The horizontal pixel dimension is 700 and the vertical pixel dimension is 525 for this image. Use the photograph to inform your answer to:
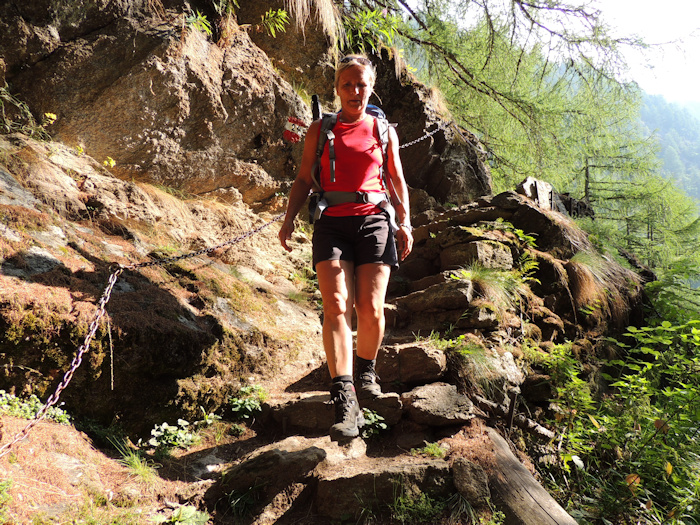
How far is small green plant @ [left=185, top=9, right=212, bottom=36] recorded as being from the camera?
18.6 feet

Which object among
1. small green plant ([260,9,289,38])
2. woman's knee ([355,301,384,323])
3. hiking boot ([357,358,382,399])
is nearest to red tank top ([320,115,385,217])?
woman's knee ([355,301,384,323])

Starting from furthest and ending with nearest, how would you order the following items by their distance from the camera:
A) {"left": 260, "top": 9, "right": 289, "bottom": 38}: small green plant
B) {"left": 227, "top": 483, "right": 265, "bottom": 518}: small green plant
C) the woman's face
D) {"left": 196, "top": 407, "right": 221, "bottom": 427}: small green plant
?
{"left": 260, "top": 9, "right": 289, "bottom": 38}: small green plant, {"left": 196, "top": 407, "right": 221, "bottom": 427}: small green plant, the woman's face, {"left": 227, "top": 483, "right": 265, "bottom": 518}: small green plant

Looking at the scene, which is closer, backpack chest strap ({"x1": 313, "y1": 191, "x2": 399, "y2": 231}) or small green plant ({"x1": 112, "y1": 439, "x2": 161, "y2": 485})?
small green plant ({"x1": 112, "y1": 439, "x2": 161, "y2": 485})

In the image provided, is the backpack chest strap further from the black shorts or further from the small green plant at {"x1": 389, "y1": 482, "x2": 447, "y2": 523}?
the small green plant at {"x1": 389, "y1": 482, "x2": 447, "y2": 523}

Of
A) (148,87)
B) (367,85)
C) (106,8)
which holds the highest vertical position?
(106,8)

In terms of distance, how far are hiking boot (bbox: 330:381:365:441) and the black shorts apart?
2.78 ft

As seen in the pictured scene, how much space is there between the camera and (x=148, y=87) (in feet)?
17.3

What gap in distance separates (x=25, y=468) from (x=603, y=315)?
613cm

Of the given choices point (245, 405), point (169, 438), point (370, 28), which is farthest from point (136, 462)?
point (370, 28)

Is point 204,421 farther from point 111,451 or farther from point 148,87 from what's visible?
point 148,87

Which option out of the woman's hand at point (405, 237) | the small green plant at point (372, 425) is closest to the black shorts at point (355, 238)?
the woman's hand at point (405, 237)

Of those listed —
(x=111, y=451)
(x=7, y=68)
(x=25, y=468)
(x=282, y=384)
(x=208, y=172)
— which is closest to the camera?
(x=25, y=468)

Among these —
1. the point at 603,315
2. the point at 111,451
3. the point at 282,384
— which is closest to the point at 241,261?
the point at 282,384

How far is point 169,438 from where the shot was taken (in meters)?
2.95
